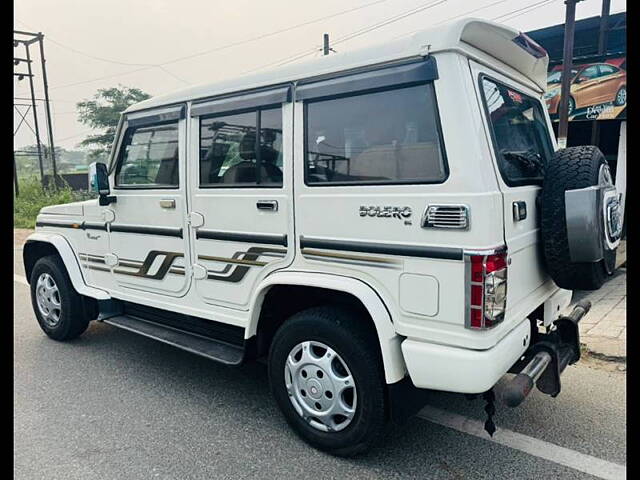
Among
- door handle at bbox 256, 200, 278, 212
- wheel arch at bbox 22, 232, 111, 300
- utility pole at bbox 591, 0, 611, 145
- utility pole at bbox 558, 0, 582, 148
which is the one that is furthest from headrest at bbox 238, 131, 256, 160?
utility pole at bbox 591, 0, 611, 145

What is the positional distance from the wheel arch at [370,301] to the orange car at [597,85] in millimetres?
8748

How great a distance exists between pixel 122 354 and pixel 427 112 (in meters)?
3.65

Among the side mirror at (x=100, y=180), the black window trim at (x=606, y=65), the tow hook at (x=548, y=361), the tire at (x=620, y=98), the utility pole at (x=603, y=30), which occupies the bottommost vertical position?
the tow hook at (x=548, y=361)

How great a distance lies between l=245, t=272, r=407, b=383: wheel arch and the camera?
2.57 meters

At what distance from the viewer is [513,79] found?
3150 millimetres

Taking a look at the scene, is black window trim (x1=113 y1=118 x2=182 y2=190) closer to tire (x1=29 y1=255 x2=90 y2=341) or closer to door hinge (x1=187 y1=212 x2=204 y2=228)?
door hinge (x1=187 y1=212 x2=204 y2=228)

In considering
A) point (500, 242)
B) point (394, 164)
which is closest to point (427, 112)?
point (394, 164)

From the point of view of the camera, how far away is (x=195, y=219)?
3510mm

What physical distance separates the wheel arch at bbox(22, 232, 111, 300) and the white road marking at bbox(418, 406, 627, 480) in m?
3.02

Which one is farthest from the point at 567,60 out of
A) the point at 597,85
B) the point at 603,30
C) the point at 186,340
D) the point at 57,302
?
Result: the point at 57,302

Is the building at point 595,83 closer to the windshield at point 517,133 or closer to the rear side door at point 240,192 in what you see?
the windshield at point 517,133

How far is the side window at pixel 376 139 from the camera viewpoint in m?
2.50

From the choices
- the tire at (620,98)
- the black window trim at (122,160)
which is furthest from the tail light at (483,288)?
the tire at (620,98)

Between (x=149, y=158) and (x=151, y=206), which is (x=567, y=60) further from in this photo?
(x=151, y=206)
